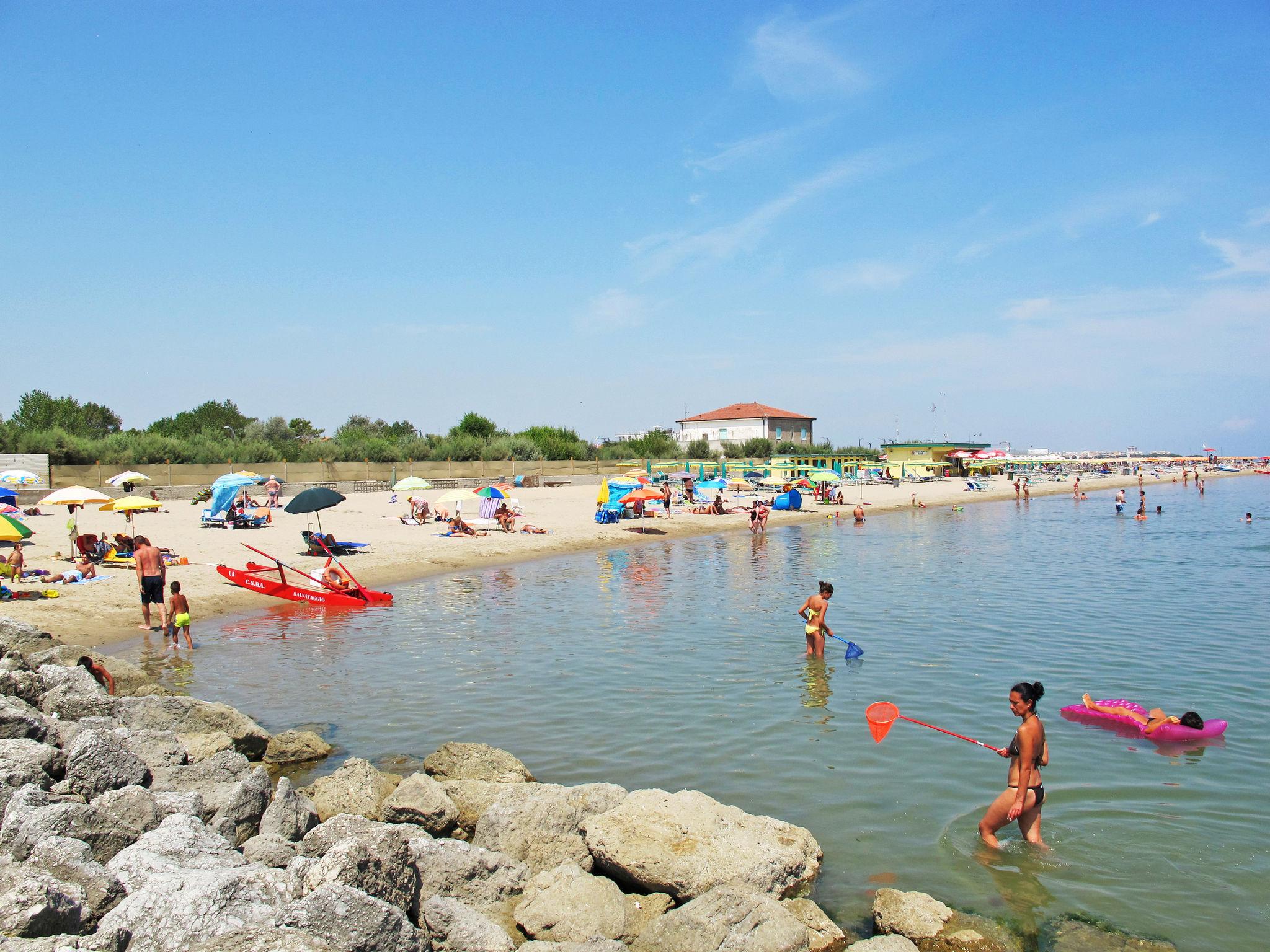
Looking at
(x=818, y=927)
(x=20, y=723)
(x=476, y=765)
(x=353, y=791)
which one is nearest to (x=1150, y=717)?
(x=818, y=927)

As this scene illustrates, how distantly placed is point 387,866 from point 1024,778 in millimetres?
5098

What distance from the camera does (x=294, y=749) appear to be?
9812 millimetres

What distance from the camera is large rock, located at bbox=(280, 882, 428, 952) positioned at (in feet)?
15.8

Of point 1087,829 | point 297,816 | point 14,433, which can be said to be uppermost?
point 14,433

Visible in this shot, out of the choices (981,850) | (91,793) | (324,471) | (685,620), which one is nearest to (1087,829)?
(981,850)

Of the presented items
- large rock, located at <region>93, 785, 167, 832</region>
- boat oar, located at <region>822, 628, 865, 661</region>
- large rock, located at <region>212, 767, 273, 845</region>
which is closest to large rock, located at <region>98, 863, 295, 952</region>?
large rock, located at <region>93, 785, 167, 832</region>

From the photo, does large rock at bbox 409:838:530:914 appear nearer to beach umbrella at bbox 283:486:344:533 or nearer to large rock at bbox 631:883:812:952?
large rock at bbox 631:883:812:952

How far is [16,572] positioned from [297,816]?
605 inches

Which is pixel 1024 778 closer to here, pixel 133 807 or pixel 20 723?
pixel 133 807

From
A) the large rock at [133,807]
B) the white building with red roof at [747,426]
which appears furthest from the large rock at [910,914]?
the white building with red roof at [747,426]

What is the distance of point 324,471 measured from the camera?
50406 millimetres

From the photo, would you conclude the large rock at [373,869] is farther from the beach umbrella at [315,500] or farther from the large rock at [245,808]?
the beach umbrella at [315,500]

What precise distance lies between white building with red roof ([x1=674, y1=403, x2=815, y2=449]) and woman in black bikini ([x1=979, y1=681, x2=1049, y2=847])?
9042cm

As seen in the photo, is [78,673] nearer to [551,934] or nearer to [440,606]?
[551,934]
